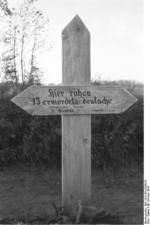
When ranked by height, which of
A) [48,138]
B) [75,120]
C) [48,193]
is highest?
[75,120]

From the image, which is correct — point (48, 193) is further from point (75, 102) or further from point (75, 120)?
point (75, 102)

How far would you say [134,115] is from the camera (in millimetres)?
6617

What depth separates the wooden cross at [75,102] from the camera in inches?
165

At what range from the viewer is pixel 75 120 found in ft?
13.9

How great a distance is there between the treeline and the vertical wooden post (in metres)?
1.87

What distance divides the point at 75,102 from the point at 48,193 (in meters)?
1.65

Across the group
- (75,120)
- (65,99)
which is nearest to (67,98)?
(65,99)

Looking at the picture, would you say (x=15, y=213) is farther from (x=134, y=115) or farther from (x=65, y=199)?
(x=134, y=115)

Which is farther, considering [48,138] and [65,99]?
[48,138]

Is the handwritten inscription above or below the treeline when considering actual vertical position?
above

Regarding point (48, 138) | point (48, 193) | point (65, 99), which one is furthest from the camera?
point (48, 138)

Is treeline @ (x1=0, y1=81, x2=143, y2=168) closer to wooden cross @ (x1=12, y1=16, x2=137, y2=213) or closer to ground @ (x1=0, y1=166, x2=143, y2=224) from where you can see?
ground @ (x1=0, y1=166, x2=143, y2=224)

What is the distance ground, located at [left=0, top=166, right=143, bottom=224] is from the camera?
14.2 feet

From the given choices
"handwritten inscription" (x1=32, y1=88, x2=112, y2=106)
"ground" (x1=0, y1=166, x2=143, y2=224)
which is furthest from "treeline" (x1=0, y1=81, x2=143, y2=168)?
"handwritten inscription" (x1=32, y1=88, x2=112, y2=106)
